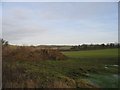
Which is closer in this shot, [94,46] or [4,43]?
[94,46]

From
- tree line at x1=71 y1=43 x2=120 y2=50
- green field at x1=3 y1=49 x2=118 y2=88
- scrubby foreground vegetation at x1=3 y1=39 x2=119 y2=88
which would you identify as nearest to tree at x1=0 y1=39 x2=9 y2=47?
scrubby foreground vegetation at x1=3 y1=39 x2=119 y2=88

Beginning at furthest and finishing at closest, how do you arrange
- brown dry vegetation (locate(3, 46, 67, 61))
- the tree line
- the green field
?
brown dry vegetation (locate(3, 46, 67, 61)) → the tree line → the green field

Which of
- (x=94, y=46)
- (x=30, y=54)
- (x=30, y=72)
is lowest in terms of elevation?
(x=30, y=72)

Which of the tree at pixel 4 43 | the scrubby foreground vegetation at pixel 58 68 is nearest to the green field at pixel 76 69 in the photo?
the scrubby foreground vegetation at pixel 58 68

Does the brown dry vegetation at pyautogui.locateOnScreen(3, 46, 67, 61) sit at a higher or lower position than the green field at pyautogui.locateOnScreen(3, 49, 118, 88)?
higher

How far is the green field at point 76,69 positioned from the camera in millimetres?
2070

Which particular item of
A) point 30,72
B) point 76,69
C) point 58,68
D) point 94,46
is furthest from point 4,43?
point 94,46

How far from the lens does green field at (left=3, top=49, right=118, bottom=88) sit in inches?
81.5

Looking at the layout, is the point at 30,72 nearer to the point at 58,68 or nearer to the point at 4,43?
the point at 58,68

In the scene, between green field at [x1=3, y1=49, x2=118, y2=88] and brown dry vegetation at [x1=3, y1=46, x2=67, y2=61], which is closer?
green field at [x1=3, y1=49, x2=118, y2=88]

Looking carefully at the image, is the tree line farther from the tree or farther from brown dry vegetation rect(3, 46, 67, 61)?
the tree

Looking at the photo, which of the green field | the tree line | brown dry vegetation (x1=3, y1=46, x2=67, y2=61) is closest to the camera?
the green field

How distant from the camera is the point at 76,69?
2217 mm

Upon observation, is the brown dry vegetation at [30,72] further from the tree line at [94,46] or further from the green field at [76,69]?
the tree line at [94,46]
